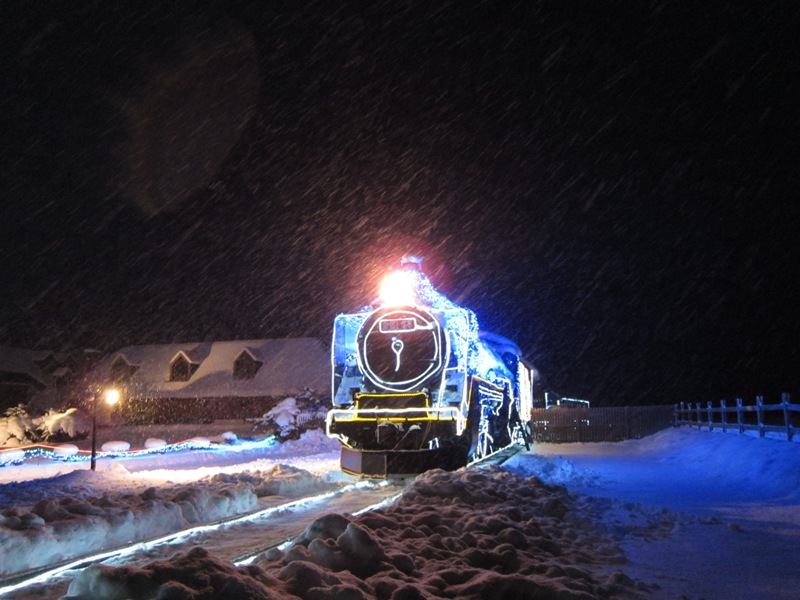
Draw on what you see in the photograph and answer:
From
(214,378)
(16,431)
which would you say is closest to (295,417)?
(214,378)

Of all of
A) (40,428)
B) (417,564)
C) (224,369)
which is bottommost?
(40,428)

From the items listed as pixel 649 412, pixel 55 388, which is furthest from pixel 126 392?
pixel 649 412

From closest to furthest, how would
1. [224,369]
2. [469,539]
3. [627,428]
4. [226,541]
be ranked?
[469,539] < [226,541] < [627,428] < [224,369]

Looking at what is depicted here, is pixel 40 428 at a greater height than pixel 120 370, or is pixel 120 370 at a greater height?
pixel 120 370

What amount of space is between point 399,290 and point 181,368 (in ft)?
93.9

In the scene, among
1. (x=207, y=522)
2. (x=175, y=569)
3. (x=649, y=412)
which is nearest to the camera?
(x=175, y=569)

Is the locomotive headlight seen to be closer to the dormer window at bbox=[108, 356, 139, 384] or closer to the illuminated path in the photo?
the illuminated path

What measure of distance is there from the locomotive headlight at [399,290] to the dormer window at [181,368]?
27.4 metres

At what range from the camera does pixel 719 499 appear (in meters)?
10.2

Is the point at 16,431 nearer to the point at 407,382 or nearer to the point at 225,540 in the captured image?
the point at 407,382

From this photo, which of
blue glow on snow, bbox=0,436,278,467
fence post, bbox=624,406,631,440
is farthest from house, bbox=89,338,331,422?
fence post, bbox=624,406,631,440

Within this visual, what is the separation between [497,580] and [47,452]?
2150 centimetres

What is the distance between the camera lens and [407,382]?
13.9 metres

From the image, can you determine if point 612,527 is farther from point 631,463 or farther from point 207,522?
point 631,463
